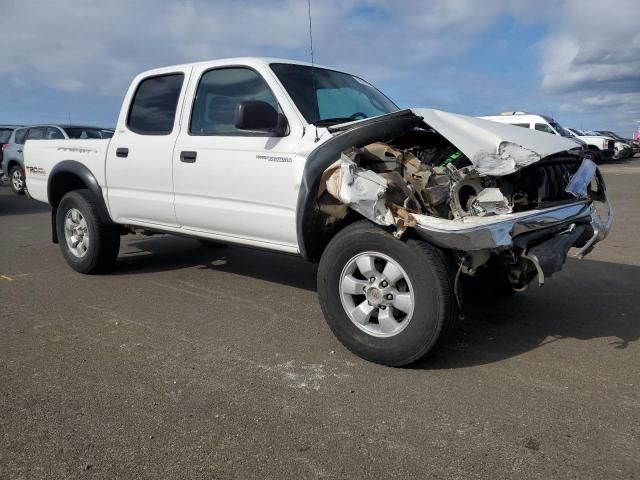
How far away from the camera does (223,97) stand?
4629mm

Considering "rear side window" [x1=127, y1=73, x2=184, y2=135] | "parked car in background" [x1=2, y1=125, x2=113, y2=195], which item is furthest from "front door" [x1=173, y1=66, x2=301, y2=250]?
"parked car in background" [x1=2, y1=125, x2=113, y2=195]

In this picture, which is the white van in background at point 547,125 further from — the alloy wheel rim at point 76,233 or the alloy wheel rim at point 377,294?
the alloy wheel rim at point 377,294

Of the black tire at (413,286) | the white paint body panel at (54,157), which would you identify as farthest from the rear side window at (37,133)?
the black tire at (413,286)

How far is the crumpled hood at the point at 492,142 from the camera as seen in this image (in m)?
3.14

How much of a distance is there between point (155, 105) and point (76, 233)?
175 centimetres

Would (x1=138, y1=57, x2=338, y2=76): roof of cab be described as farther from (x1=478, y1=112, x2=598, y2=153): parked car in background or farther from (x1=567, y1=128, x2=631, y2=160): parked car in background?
(x1=567, y1=128, x2=631, y2=160): parked car in background

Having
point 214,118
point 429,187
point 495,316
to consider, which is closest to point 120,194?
point 214,118

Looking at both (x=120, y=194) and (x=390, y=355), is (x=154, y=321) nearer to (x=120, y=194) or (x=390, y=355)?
(x=120, y=194)

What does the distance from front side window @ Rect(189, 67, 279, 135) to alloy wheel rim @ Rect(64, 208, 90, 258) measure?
1.91m

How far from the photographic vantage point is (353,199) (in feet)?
10.8

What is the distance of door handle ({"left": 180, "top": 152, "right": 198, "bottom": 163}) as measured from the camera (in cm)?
458

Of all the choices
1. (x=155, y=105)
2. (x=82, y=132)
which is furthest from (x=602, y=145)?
(x=155, y=105)

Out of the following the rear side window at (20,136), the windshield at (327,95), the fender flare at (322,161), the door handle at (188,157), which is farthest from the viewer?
the rear side window at (20,136)

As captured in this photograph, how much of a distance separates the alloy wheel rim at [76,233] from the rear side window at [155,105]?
122 cm
